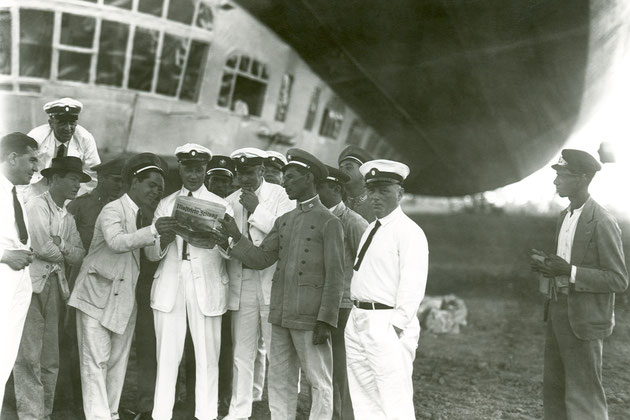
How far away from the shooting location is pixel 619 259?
163 inches

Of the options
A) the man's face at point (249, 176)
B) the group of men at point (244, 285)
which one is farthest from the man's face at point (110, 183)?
the man's face at point (249, 176)

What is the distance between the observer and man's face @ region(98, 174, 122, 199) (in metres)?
5.05

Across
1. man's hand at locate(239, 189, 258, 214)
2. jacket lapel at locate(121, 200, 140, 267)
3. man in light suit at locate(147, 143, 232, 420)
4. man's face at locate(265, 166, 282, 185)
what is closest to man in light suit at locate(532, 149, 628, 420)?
man's hand at locate(239, 189, 258, 214)

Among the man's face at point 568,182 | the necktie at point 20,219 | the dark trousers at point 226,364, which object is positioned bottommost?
the dark trousers at point 226,364

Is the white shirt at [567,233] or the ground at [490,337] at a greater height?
the white shirt at [567,233]

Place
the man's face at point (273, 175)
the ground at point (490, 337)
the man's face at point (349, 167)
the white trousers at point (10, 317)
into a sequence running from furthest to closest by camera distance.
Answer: the ground at point (490, 337), the man's face at point (349, 167), the man's face at point (273, 175), the white trousers at point (10, 317)

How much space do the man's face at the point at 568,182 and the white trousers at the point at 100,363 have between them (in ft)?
10.2

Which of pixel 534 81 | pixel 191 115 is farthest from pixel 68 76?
pixel 534 81

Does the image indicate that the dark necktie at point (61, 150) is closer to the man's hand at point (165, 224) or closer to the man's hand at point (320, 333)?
the man's hand at point (165, 224)

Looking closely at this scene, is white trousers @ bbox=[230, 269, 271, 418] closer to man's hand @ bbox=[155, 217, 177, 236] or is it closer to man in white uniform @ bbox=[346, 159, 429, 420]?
man's hand @ bbox=[155, 217, 177, 236]

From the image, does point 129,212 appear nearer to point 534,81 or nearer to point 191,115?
point 191,115

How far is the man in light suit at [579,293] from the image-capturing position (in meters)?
4.08

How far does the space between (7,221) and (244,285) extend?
1679mm

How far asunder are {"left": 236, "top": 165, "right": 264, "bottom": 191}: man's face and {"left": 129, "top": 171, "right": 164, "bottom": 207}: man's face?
0.62m
